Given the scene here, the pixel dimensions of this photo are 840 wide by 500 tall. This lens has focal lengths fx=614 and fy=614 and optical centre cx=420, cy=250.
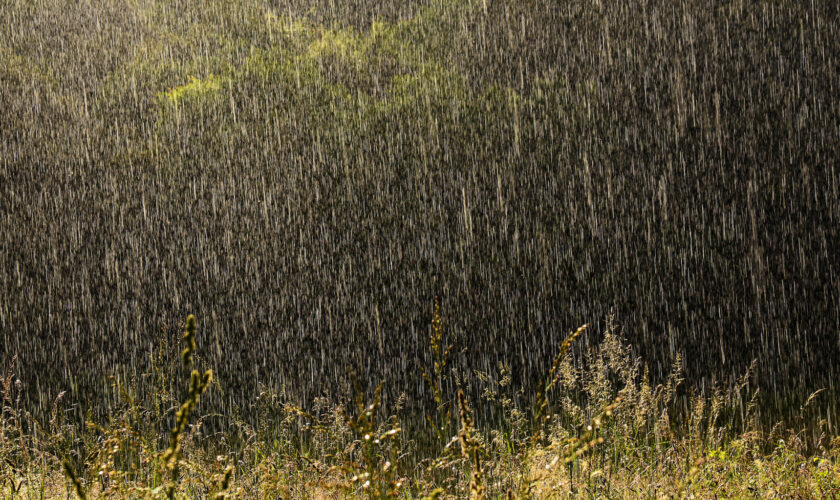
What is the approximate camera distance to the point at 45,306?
1348 centimetres

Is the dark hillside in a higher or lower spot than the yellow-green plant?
lower

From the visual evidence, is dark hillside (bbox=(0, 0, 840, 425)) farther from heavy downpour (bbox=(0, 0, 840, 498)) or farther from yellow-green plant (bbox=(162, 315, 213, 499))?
yellow-green plant (bbox=(162, 315, 213, 499))

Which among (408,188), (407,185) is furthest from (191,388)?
(407,185)

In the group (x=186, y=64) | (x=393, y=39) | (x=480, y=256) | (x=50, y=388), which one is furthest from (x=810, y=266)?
(x=50, y=388)

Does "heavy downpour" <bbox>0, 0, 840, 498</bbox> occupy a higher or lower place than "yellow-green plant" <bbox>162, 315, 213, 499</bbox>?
lower

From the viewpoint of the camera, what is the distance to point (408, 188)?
1539 cm

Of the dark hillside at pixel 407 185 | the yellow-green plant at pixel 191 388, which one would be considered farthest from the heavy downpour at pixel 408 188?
the yellow-green plant at pixel 191 388

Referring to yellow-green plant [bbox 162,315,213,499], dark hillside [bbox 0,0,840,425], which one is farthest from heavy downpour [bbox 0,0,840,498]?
yellow-green plant [bbox 162,315,213,499]

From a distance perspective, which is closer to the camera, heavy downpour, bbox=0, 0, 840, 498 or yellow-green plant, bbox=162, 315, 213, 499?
yellow-green plant, bbox=162, 315, 213, 499

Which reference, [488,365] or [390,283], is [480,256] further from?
[488,365]

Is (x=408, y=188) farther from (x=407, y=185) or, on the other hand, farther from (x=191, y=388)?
(x=191, y=388)

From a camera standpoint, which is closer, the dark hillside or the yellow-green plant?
the yellow-green plant

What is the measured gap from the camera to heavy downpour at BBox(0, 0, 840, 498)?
1346 cm

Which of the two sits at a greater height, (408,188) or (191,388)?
(191,388)
